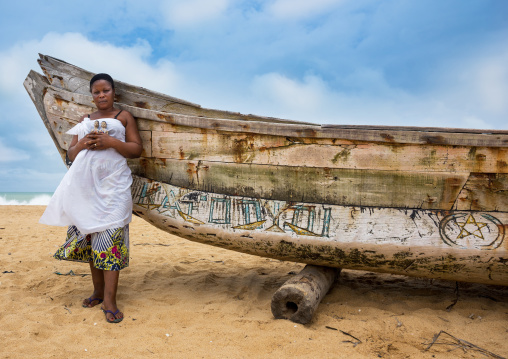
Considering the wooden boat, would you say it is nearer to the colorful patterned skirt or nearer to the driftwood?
the driftwood

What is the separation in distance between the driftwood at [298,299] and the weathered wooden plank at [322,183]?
24.8 inches

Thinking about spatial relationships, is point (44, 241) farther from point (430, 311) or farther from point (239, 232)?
point (430, 311)

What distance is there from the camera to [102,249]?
113 inches

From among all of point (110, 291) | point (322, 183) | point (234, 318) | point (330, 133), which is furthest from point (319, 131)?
point (110, 291)

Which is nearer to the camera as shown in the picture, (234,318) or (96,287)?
(234,318)

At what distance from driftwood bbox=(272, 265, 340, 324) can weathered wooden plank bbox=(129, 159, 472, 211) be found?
0.63m

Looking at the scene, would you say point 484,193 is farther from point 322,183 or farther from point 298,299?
point 298,299

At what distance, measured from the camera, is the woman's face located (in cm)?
302

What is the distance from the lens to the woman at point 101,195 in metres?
2.85

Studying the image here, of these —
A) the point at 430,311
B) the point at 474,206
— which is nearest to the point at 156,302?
the point at 430,311

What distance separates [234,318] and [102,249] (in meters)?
1.12

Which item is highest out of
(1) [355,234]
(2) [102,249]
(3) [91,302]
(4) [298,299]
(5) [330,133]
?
(5) [330,133]

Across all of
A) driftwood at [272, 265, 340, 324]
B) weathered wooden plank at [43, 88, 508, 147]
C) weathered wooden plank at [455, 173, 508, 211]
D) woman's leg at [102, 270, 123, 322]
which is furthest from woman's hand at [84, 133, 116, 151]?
weathered wooden plank at [455, 173, 508, 211]

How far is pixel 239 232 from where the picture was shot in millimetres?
3020
